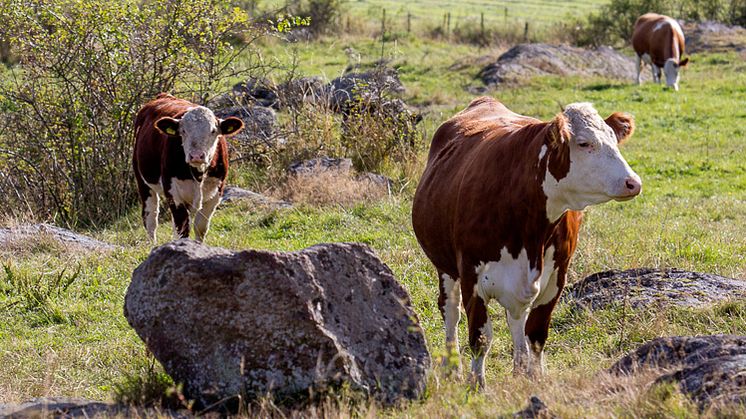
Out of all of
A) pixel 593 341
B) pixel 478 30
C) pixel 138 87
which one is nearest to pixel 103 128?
pixel 138 87

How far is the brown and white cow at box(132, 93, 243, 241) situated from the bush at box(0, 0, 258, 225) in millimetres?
1625

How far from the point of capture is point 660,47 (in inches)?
1048

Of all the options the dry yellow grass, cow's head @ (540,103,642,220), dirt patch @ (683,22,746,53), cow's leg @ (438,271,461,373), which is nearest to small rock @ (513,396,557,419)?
cow's head @ (540,103,642,220)

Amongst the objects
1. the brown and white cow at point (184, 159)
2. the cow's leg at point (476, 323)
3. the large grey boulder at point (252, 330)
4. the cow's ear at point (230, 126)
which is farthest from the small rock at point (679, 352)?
the cow's ear at point (230, 126)

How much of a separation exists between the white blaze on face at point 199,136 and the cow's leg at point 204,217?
676 millimetres

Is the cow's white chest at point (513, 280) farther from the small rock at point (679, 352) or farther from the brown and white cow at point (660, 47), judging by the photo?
the brown and white cow at point (660, 47)

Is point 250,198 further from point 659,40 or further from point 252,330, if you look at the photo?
point 659,40

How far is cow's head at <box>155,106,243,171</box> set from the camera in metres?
10.1

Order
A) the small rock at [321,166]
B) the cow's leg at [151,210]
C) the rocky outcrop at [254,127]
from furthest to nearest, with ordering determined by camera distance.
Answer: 1. the rocky outcrop at [254,127]
2. the small rock at [321,166]
3. the cow's leg at [151,210]

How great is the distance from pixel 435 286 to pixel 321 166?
4.84 m

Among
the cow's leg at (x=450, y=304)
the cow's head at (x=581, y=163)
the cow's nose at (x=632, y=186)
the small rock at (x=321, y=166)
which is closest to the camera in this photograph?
the cow's nose at (x=632, y=186)

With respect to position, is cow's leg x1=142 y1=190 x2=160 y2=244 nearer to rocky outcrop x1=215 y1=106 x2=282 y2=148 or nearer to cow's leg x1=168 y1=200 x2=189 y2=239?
cow's leg x1=168 y1=200 x2=189 y2=239

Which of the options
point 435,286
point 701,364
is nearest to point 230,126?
point 435,286

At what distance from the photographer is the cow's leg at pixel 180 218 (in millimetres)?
10805
